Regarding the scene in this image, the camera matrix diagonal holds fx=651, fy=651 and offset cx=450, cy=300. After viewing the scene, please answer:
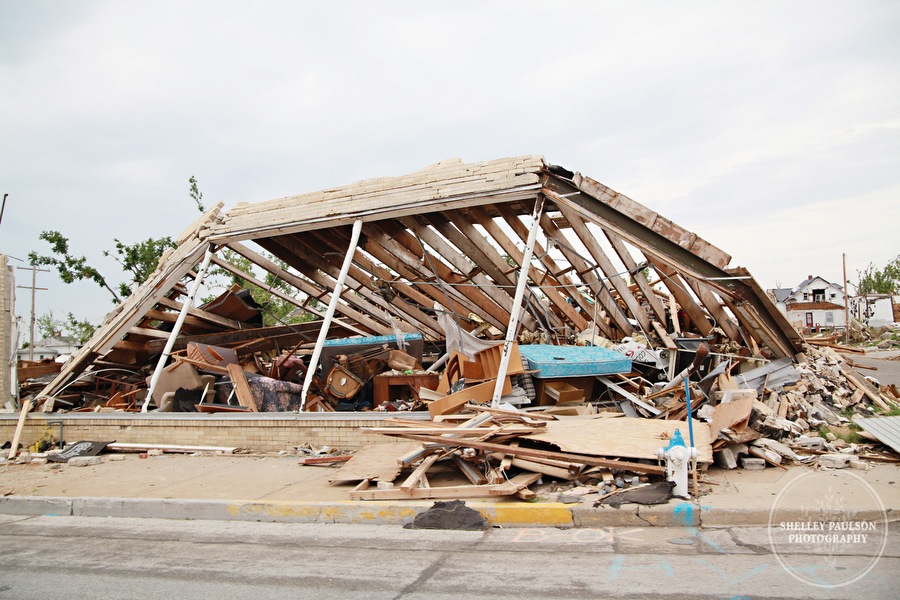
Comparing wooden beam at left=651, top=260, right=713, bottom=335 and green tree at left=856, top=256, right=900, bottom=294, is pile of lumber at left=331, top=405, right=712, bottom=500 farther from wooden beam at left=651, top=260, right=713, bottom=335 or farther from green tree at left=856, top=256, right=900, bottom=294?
green tree at left=856, top=256, right=900, bottom=294

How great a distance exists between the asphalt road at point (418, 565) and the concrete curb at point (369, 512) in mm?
152

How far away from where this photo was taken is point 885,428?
24.8ft

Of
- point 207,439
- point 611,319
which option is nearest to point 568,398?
point 611,319

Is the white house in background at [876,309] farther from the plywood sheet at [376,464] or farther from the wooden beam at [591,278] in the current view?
the plywood sheet at [376,464]

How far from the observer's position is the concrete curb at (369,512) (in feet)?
18.3

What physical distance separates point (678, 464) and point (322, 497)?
3625 mm

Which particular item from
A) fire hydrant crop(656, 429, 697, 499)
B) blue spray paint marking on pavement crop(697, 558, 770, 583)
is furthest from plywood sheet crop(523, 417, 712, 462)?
blue spray paint marking on pavement crop(697, 558, 770, 583)

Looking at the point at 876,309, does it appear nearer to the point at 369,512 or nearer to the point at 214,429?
the point at 214,429

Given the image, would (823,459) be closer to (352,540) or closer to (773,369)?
(773,369)

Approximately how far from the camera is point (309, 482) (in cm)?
774

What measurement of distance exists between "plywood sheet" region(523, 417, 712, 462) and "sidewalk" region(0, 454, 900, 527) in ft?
1.50

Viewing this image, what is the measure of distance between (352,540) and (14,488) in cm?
572

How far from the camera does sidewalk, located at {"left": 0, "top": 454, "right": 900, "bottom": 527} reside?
18.2 feet

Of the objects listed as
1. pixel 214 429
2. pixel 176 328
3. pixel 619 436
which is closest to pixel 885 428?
pixel 619 436
